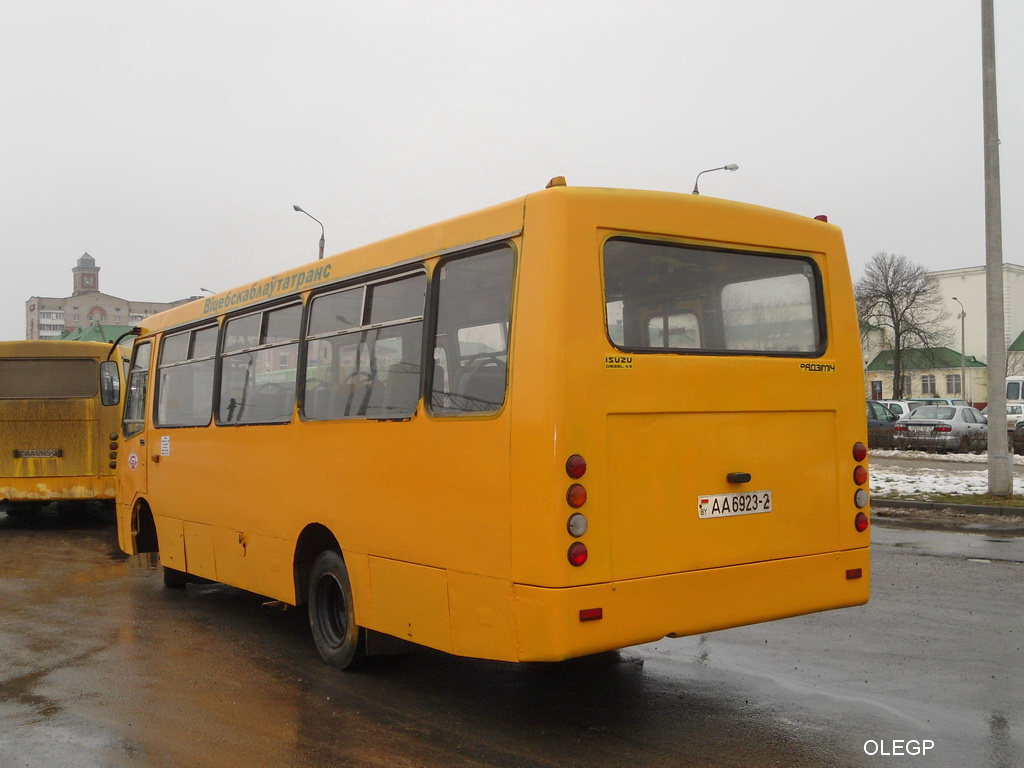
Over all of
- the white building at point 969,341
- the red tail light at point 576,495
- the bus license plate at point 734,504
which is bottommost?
the bus license plate at point 734,504

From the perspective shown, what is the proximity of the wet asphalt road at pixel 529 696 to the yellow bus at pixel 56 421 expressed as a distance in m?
7.68

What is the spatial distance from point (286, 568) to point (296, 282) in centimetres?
212

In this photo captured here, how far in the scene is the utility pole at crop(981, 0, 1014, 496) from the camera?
1633cm

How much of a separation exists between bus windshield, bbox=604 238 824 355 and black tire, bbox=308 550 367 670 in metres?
2.72

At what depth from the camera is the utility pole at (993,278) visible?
1633cm

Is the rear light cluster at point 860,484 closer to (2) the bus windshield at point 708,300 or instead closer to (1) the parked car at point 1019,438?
(2) the bus windshield at point 708,300

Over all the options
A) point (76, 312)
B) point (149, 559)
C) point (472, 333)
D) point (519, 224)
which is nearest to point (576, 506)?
point (472, 333)

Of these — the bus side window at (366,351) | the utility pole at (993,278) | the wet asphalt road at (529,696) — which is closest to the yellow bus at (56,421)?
the wet asphalt road at (529,696)

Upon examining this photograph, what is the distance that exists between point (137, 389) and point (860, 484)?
7.70 m

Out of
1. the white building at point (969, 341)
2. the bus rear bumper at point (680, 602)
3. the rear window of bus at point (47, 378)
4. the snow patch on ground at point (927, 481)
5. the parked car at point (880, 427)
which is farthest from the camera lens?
the white building at point (969, 341)

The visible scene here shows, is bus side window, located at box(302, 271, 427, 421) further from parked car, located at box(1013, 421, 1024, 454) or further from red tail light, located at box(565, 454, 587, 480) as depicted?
parked car, located at box(1013, 421, 1024, 454)

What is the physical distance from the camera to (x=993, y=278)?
16453 millimetres

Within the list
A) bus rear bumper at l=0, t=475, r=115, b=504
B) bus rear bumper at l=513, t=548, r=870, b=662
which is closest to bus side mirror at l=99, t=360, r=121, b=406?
bus rear bumper at l=0, t=475, r=115, b=504

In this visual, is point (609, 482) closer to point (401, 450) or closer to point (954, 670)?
point (401, 450)
